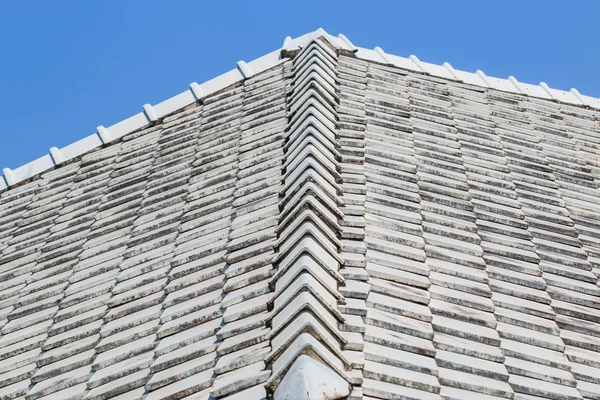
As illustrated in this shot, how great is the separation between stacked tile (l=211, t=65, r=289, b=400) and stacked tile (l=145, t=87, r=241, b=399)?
0.27 feet

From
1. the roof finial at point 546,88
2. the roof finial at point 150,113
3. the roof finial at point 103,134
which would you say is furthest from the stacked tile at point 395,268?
the roof finial at point 103,134

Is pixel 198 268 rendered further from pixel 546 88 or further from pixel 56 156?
pixel 546 88

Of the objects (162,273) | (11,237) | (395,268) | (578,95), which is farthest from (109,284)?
(578,95)

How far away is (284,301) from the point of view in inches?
205

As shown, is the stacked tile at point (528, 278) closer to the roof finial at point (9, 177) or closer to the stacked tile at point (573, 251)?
the stacked tile at point (573, 251)

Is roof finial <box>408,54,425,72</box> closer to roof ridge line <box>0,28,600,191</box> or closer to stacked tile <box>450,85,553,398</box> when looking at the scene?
roof ridge line <box>0,28,600,191</box>

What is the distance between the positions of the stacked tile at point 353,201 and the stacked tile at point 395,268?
0.06 meters

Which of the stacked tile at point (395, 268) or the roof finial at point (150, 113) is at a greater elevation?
the roof finial at point (150, 113)

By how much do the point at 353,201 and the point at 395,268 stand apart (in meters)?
0.91

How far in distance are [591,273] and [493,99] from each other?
4.07 meters

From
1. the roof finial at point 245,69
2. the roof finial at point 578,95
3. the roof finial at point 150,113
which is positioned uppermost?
the roof finial at point 578,95

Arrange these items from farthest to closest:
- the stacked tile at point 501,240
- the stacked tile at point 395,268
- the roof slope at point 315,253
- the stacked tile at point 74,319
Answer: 1. the stacked tile at point 74,319
2. the stacked tile at point 501,240
3. the roof slope at point 315,253
4. the stacked tile at point 395,268

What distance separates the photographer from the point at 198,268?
6410mm

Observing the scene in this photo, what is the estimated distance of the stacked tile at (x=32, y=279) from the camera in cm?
640
